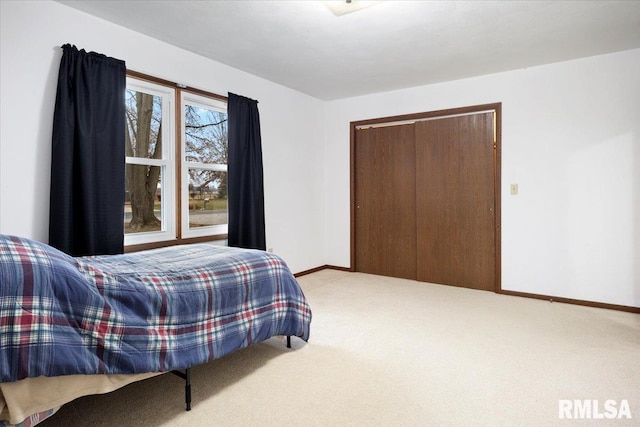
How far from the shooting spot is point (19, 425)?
1398 millimetres

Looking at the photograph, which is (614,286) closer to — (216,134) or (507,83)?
(507,83)

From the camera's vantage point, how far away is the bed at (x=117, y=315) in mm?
1361

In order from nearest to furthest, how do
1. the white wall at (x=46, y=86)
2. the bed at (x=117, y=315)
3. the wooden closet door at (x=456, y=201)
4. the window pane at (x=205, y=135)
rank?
the bed at (x=117, y=315) → the white wall at (x=46, y=86) → the window pane at (x=205, y=135) → the wooden closet door at (x=456, y=201)

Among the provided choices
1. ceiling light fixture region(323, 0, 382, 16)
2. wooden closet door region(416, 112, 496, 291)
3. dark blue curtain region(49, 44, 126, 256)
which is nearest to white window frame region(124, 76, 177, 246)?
dark blue curtain region(49, 44, 126, 256)

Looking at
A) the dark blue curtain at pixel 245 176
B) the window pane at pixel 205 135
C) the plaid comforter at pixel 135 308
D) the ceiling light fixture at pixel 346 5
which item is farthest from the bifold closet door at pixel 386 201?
the plaid comforter at pixel 135 308

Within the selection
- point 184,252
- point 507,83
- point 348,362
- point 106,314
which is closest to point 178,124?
point 184,252

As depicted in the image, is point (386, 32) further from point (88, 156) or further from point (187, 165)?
point (88, 156)

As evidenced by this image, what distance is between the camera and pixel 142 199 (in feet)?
10.8

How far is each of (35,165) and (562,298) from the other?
4.70m

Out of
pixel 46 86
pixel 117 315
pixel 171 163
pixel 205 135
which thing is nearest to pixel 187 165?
pixel 171 163

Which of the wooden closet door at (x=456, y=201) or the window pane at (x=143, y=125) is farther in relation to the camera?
the wooden closet door at (x=456, y=201)

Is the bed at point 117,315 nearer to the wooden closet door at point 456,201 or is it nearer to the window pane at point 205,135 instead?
the window pane at point 205,135

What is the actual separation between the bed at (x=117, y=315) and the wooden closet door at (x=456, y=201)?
2542mm

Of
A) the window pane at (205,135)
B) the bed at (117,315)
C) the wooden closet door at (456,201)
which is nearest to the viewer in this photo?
the bed at (117,315)
